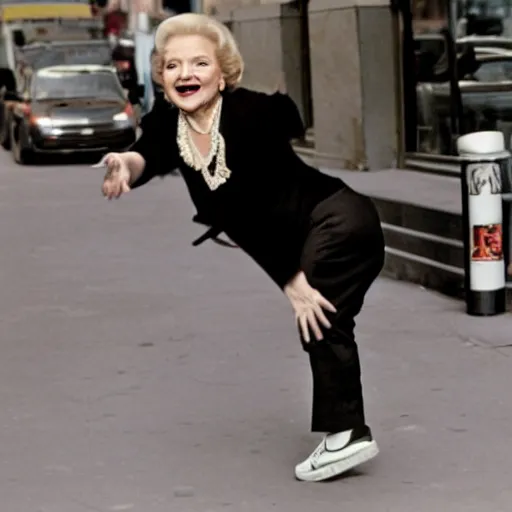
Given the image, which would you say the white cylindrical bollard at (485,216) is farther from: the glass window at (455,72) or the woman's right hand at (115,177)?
the glass window at (455,72)

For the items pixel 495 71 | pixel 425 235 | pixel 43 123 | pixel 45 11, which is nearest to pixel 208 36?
pixel 425 235

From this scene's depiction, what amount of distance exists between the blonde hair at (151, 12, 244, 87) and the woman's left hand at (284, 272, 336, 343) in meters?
0.76

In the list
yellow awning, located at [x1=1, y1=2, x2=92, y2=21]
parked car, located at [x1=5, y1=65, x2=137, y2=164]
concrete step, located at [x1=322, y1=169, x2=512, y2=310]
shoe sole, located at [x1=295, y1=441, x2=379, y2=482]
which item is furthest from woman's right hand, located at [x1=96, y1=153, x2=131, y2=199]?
yellow awning, located at [x1=1, y1=2, x2=92, y2=21]

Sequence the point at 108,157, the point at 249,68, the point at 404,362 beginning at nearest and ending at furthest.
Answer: the point at 108,157, the point at 404,362, the point at 249,68

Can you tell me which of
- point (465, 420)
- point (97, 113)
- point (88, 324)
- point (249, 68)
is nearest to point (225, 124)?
point (465, 420)

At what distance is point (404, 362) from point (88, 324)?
7.67 ft

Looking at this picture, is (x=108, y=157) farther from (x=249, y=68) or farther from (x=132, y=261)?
(x=249, y=68)

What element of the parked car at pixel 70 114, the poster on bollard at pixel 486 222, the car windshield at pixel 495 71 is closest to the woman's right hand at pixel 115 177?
the poster on bollard at pixel 486 222

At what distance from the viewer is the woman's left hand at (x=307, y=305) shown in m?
4.84

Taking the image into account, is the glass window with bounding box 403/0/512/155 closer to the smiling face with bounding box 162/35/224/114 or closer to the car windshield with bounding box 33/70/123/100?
the smiling face with bounding box 162/35/224/114

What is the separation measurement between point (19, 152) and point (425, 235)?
14.5 meters

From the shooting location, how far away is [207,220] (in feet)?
16.1

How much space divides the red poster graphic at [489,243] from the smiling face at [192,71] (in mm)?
3611

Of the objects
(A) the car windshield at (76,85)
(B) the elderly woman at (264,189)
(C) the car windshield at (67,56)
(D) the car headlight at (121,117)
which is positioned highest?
(B) the elderly woman at (264,189)
